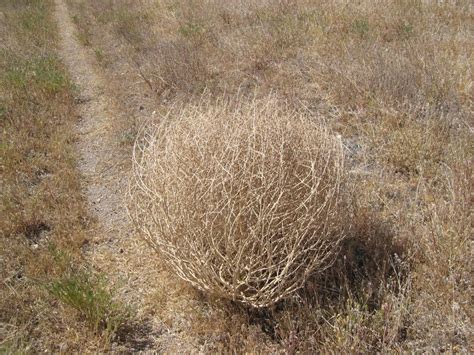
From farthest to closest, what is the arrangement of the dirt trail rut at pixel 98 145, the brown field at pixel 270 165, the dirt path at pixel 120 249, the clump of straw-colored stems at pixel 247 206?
1. the dirt trail rut at pixel 98 145
2. the dirt path at pixel 120 249
3. the brown field at pixel 270 165
4. the clump of straw-colored stems at pixel 247 206

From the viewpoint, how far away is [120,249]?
12.8ft

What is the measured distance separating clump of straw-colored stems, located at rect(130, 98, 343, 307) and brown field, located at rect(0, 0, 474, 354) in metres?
0.11

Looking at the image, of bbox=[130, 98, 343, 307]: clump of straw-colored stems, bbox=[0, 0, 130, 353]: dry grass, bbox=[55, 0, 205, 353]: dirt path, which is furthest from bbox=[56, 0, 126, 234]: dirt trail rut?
bbox=[130, 98, 343, 307]: clump of straw-colored stems

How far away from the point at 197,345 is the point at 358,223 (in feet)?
5.49

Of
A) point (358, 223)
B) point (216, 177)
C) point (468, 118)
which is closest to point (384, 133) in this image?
point (468, 118)

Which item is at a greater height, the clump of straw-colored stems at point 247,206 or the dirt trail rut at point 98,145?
the clump of straw-colored stems at point 247,206

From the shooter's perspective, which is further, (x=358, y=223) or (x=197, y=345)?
(x=358, y=223)

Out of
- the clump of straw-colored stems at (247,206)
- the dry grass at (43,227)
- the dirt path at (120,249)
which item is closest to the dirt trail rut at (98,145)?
the dirt path at (120,249)

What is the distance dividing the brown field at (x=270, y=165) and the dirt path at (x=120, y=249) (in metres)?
0.02

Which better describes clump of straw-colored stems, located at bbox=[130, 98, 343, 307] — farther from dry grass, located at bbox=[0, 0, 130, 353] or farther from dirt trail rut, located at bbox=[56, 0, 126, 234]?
dirt trail rut, located at bbox=[56, 0, 126, 234]

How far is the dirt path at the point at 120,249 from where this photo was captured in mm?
3023

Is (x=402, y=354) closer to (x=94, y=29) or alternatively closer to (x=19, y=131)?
(x=19, y=131)

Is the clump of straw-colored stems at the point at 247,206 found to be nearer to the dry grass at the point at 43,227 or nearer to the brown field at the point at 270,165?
the brown field at the point at 270,165

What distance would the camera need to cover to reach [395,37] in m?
7.38
